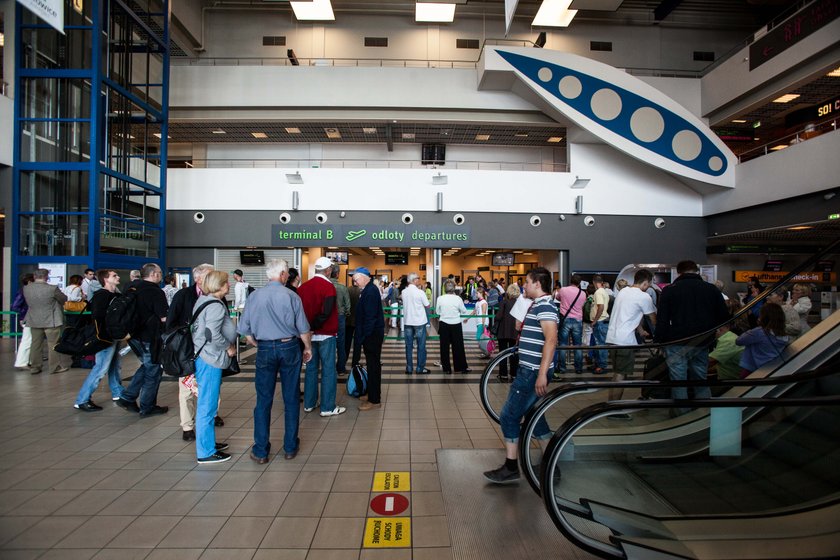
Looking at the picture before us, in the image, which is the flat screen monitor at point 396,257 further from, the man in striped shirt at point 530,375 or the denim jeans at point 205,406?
the man in striped shirt at point 530,375

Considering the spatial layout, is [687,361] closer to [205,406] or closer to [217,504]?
[217,504]

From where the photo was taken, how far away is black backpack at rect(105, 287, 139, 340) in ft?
15.7

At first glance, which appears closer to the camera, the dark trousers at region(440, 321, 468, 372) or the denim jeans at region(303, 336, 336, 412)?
the denim jeans at region(303, 336, 336, 412)

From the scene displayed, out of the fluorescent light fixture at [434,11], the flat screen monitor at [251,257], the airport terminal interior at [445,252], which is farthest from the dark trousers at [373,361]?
the fluorescent light fixture at [434,11]

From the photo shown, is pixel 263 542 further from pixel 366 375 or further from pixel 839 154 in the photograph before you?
pixel 839 154

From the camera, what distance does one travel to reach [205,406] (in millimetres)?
3719

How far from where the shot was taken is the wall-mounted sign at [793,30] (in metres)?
10.3

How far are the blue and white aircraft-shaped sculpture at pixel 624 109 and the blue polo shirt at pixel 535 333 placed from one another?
1189 cm

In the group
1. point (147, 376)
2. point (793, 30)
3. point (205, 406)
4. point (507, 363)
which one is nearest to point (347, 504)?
point (205, 406)

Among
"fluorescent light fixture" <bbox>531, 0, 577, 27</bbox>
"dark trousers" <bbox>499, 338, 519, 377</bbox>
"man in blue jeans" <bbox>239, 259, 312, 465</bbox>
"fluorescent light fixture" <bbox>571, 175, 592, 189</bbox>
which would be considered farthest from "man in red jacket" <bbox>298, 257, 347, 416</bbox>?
"fluorescent light fixture" <bbox>531, 0, 577, 27</bbox>

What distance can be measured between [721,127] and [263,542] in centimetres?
2089

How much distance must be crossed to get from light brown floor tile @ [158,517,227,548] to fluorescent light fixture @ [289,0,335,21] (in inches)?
605

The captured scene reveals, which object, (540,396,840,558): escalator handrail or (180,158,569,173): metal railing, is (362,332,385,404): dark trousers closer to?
(540,396,840,558): escalator handrail

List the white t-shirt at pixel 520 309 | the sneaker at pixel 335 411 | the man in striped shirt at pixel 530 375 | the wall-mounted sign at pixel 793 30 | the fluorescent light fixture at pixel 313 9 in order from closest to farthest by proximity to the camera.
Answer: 1. the man in striped shirt at pixel 530 375
2. the sneaker at pixel 335 411
3. the white t-shirt at pixel 520 309
4. the wall-mounted sign at pixel 793 30
5. the fluorescent light fixture at pixel 313 9
